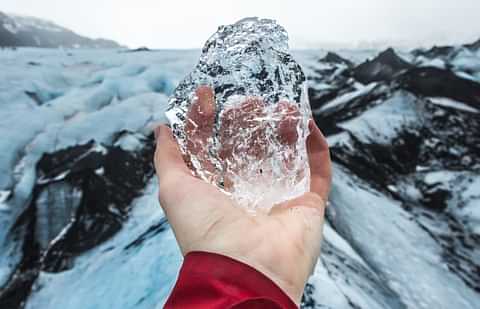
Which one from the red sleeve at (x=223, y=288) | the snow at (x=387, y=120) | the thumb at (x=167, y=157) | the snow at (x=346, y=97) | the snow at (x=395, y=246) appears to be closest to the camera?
the red sleeve at (x=223, y=288)

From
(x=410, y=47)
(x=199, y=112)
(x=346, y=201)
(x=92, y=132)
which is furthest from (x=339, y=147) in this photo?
(x=199, y=112)

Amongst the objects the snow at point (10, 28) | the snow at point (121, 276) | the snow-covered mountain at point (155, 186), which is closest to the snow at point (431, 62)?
the snow-covered mountain at point (155, 186)

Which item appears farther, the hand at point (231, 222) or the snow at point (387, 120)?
the snow at point (387, 120)

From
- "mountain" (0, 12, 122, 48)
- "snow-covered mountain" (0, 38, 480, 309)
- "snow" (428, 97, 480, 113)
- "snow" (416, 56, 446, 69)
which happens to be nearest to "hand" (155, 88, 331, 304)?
"snow-covered mountain" (0, 38, 480, 309)

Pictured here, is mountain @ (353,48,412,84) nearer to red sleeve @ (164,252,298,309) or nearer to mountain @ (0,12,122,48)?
mountain @ (0,12,122,48)

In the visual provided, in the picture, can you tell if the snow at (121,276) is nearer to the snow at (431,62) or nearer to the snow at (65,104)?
the snow at (65,104)

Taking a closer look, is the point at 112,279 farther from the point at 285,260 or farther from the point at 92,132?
the point at 285,260
